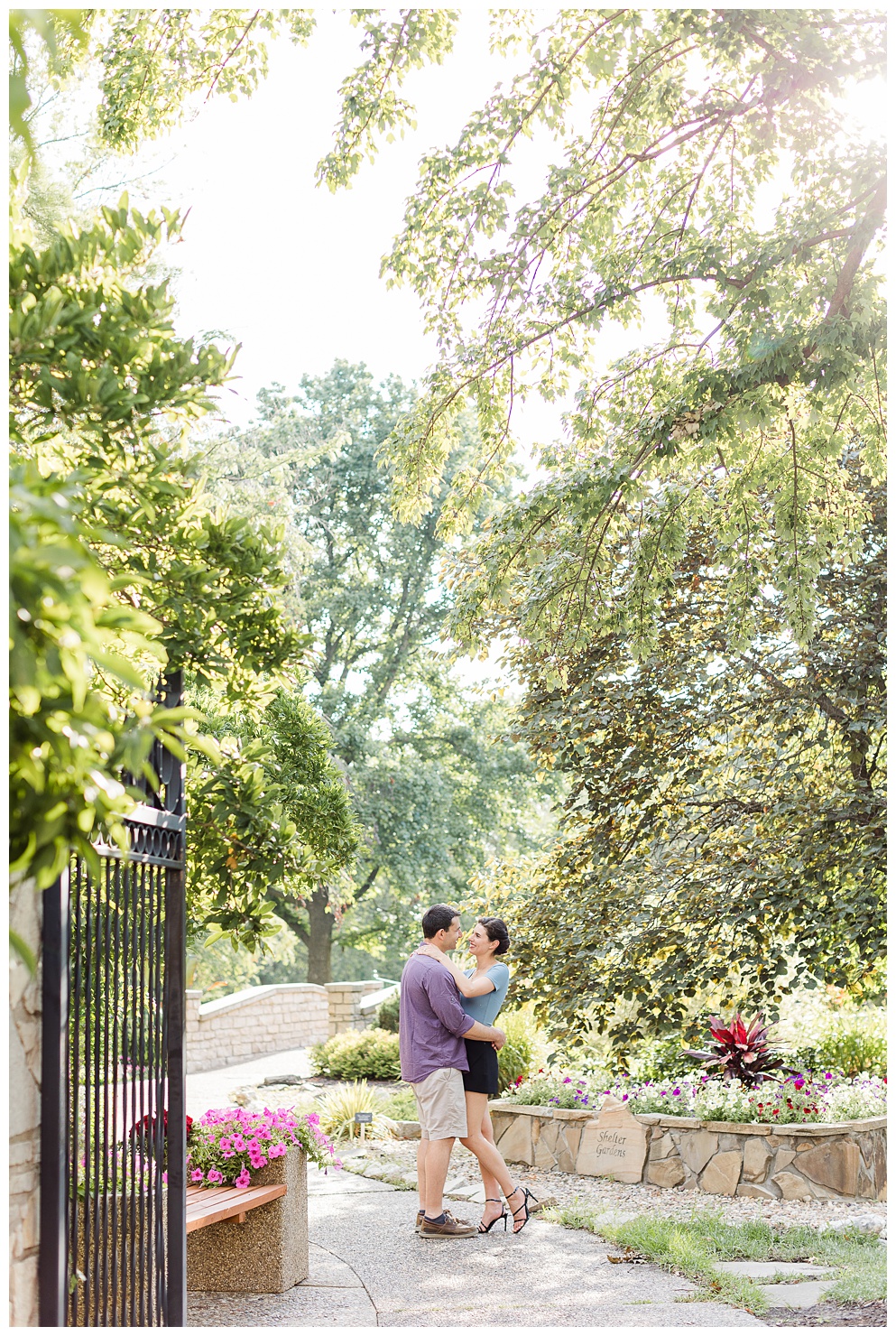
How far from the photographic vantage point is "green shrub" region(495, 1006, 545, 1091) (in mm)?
8547

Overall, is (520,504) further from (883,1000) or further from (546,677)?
(883,1000)

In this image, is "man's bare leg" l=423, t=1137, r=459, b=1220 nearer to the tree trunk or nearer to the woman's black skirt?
the woman's black skirt

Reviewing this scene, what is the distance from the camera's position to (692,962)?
268 inches

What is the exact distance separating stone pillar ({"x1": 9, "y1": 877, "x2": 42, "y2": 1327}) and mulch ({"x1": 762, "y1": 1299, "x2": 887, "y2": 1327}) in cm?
273

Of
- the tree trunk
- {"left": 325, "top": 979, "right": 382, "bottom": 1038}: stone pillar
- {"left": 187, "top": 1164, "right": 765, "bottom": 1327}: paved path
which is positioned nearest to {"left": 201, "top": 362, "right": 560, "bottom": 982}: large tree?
the tree trunk

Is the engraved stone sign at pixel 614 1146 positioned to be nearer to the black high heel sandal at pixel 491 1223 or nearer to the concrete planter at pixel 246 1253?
the black high heel sandal at pixel 491 1223

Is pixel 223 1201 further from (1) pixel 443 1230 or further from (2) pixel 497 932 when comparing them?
(2) pixel 497 932

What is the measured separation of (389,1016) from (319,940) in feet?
24.7

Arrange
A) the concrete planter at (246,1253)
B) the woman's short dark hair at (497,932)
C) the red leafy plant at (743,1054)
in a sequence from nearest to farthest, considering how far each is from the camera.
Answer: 1. the concrete planter at (246,1253)
2. the woman's short dark hair at (497,932)
3. the red leafy plant at (743,1054)

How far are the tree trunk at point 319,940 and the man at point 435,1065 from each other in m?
15.3

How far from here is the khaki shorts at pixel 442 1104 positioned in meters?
5.36

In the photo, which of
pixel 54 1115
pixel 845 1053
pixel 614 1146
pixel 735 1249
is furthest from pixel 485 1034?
pixel 845 1053

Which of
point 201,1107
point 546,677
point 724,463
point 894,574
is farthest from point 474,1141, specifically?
point 201,1107

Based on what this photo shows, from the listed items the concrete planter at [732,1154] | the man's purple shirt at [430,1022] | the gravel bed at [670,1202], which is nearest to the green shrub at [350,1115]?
the gravel bed at [670,1202]
